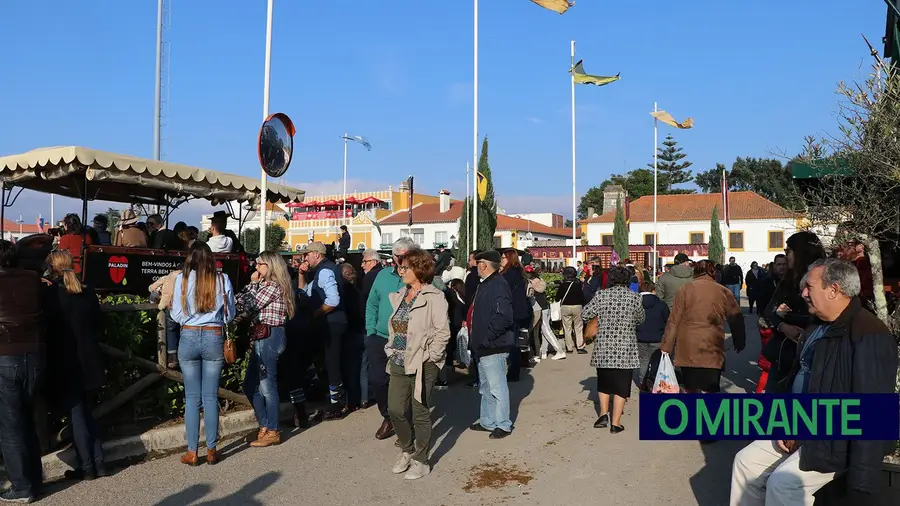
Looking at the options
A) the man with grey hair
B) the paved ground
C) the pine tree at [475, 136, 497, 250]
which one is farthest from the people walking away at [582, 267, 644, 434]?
the pine tree at [475, 136, 497, 250]

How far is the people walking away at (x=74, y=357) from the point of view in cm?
574

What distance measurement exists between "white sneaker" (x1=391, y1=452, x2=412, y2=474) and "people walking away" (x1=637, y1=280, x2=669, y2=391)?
3789mm

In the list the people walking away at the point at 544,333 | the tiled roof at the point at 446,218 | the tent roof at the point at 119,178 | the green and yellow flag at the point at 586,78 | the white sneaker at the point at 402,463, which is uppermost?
the green and yellow flag at the point at 586,78

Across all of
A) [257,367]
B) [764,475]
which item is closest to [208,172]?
[257,367]

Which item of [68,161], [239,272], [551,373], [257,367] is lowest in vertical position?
[551,373]

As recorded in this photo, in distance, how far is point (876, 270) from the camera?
23.4ft

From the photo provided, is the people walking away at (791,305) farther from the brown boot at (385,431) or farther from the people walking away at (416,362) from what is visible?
the brown boot at (385,431)

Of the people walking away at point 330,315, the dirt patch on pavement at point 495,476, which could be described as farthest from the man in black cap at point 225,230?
the dirt patch on pavement at point 495,476

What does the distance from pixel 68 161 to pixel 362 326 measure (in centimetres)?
383

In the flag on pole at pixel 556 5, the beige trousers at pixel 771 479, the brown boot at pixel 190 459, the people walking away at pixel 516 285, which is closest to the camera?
the beige trousers at pixel 771 479

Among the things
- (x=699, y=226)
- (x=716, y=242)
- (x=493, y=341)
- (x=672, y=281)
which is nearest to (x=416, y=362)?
(x=493, y=341)

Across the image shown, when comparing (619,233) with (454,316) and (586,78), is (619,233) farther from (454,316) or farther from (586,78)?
(454,316)

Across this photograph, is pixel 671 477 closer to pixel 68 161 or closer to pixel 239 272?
pixel 239 272

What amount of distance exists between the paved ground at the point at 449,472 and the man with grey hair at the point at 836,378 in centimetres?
182
